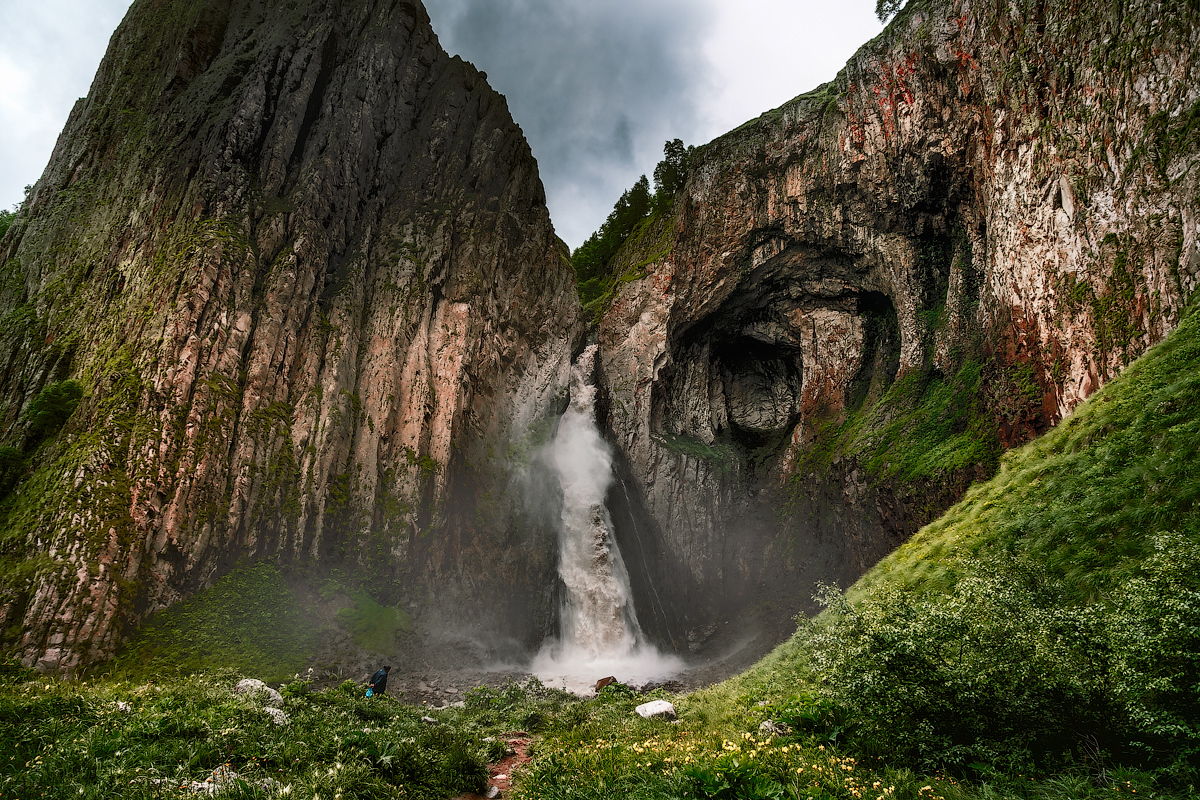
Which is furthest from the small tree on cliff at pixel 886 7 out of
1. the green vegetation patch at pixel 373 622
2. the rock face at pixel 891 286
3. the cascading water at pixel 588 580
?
the green vegetation patch at pixel 373 622

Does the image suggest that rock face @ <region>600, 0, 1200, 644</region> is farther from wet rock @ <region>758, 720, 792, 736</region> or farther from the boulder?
the boulder

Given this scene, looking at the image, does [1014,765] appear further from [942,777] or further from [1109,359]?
[1109,359]

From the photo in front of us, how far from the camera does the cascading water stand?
25.5 m

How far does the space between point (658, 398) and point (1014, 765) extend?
32.6 m

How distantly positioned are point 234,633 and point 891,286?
113 ft

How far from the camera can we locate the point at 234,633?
63.5 ft

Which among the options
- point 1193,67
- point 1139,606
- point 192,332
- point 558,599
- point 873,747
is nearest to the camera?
point 1139,606

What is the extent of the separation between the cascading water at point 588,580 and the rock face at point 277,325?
157cm

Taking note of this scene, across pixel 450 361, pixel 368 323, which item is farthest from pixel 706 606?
pixel 368 323

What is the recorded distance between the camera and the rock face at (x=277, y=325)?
64.6 ft

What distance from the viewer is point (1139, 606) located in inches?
192

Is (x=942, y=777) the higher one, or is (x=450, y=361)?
(x=450, y=361)

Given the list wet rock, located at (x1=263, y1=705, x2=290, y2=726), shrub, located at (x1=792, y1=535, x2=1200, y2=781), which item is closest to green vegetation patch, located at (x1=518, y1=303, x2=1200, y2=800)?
shrub, located at (x1=792, y1=535, x2=1200, y2=781)

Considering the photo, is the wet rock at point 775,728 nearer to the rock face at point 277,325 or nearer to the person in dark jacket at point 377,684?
the person in dark jacket at point 377,684
